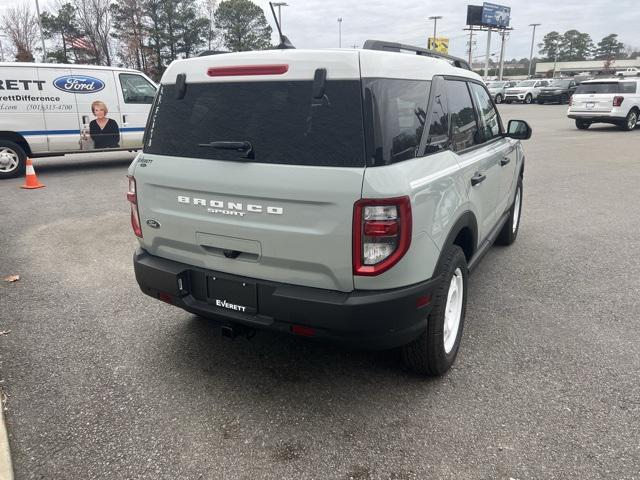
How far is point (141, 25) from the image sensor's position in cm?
4497

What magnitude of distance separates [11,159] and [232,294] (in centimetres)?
932

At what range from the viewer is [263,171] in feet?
8.25

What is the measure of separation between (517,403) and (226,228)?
192 centimetres

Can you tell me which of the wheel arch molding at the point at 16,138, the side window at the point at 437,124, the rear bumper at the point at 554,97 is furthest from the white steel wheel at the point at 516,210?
the rear bumper at the point at 554,97

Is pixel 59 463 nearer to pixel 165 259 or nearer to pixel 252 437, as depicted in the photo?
pixel 252 437

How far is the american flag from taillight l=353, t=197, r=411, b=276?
43.5 meters

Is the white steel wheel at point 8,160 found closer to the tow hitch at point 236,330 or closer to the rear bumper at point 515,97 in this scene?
the tow hitch at point 236,330

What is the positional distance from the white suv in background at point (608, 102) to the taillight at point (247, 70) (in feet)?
60.6

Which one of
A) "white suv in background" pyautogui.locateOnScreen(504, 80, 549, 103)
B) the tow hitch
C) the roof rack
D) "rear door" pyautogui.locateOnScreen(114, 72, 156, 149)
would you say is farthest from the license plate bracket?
"white suv in background" pyautogui.locateOnScreen(504, 80, 549, 103)

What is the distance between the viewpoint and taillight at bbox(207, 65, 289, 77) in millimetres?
2531

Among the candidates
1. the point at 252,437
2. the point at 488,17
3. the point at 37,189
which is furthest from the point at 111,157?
the point at 488,17

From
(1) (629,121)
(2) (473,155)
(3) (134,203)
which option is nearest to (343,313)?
(3) (134,203)

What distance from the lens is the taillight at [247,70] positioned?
8.30 feet

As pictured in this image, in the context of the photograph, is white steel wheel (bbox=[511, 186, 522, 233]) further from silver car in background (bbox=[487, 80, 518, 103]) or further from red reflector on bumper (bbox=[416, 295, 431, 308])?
silver car in background (bbox=[487, 80, 518, 103])
